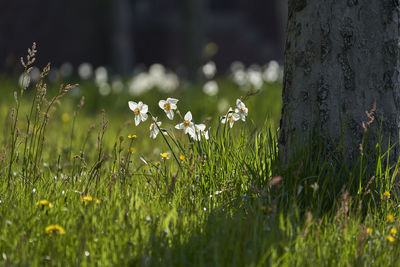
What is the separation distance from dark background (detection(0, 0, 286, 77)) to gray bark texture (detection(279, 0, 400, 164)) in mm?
7342

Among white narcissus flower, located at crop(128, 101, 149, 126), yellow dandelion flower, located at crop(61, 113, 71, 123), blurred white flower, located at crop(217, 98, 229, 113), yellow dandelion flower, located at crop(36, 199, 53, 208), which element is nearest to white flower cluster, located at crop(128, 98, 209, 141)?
white narcissus flower, located at crop(128, 101, 149, 126)

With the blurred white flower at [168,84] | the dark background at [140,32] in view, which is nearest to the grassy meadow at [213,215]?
the blurred white flower at [168,84]

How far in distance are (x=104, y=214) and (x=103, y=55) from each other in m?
11.2

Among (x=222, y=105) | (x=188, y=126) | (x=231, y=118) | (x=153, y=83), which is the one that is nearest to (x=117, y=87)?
(x=153, y=83)

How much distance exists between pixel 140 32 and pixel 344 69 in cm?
1248

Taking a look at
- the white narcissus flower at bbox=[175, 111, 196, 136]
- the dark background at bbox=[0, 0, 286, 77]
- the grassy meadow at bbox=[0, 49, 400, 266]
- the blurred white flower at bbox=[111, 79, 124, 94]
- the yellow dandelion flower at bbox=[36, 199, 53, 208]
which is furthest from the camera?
the dark background at bbox=[0, 0, 286, 77]

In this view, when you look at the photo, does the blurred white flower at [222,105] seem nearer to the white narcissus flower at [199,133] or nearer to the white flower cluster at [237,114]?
the white flower cluster at [237,114]

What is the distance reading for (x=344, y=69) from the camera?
3.15m

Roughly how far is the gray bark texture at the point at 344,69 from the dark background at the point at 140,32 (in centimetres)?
734

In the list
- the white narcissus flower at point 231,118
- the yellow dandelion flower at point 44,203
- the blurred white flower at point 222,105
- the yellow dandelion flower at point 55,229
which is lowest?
the yellow dandelion flower at point 55,229

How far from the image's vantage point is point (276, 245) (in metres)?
2.39

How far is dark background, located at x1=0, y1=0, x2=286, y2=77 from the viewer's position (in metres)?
11.0

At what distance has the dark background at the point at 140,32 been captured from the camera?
11.0 meters

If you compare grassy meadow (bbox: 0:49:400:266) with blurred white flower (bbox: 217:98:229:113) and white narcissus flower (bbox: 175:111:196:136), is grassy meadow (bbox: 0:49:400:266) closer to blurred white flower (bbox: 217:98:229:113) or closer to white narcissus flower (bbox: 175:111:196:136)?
white narcissus flower (bbox: 175:111:196:136)
